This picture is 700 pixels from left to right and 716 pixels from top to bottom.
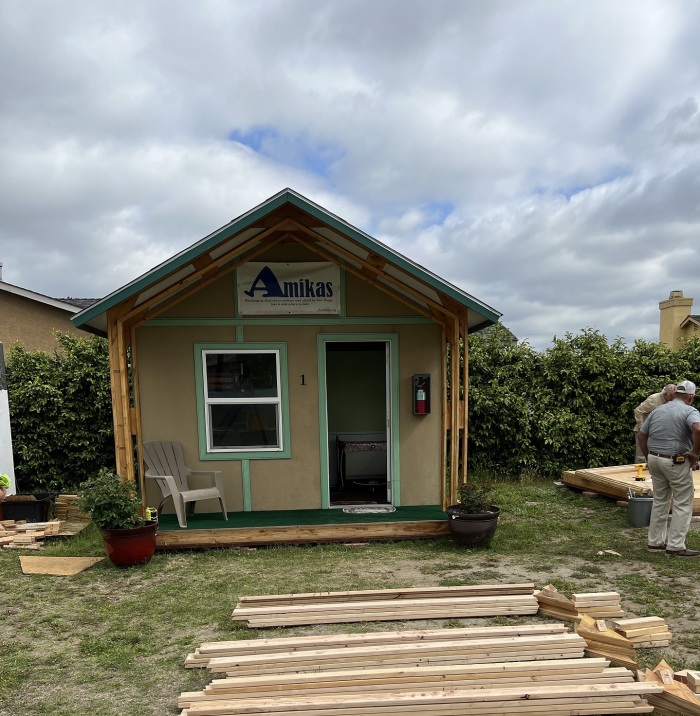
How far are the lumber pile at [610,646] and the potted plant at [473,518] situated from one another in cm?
226

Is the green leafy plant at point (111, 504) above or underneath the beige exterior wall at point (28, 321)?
underneath

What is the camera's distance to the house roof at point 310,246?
5594mm

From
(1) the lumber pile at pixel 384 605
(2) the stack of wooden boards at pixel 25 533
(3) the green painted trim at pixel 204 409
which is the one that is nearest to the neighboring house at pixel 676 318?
(3) the green painted trim at pixel 204 409

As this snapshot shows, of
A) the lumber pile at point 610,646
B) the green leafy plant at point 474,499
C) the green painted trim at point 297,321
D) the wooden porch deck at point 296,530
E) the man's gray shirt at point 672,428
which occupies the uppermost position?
the green painted trim at point 297,321

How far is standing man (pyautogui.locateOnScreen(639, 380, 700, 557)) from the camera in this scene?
555 centimetres

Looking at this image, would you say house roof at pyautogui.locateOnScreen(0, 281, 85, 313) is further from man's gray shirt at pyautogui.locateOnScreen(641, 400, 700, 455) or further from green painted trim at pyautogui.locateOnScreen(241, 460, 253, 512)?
man's gray shirt at pyautogui.locateOnScreen(641, 400, 700, 455)

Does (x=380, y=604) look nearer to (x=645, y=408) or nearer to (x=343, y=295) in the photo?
(x=343, y=295)

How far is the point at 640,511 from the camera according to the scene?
263 inches

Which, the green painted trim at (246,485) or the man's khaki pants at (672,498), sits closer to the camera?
the man's khaki pants at (672,498)

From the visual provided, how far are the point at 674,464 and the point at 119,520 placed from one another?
17.7 feet

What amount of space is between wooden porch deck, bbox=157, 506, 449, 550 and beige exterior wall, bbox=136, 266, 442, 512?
1.74ft

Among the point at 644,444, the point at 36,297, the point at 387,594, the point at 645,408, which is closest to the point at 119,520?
the point at 387,594

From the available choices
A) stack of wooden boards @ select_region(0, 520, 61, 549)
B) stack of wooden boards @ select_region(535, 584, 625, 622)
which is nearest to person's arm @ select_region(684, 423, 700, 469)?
stack of wooden boards @ select_region(535, 584, 625, 622)

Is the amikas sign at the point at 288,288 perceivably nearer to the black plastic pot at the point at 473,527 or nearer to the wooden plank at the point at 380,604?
the black plastic pot at the point at 473,527
